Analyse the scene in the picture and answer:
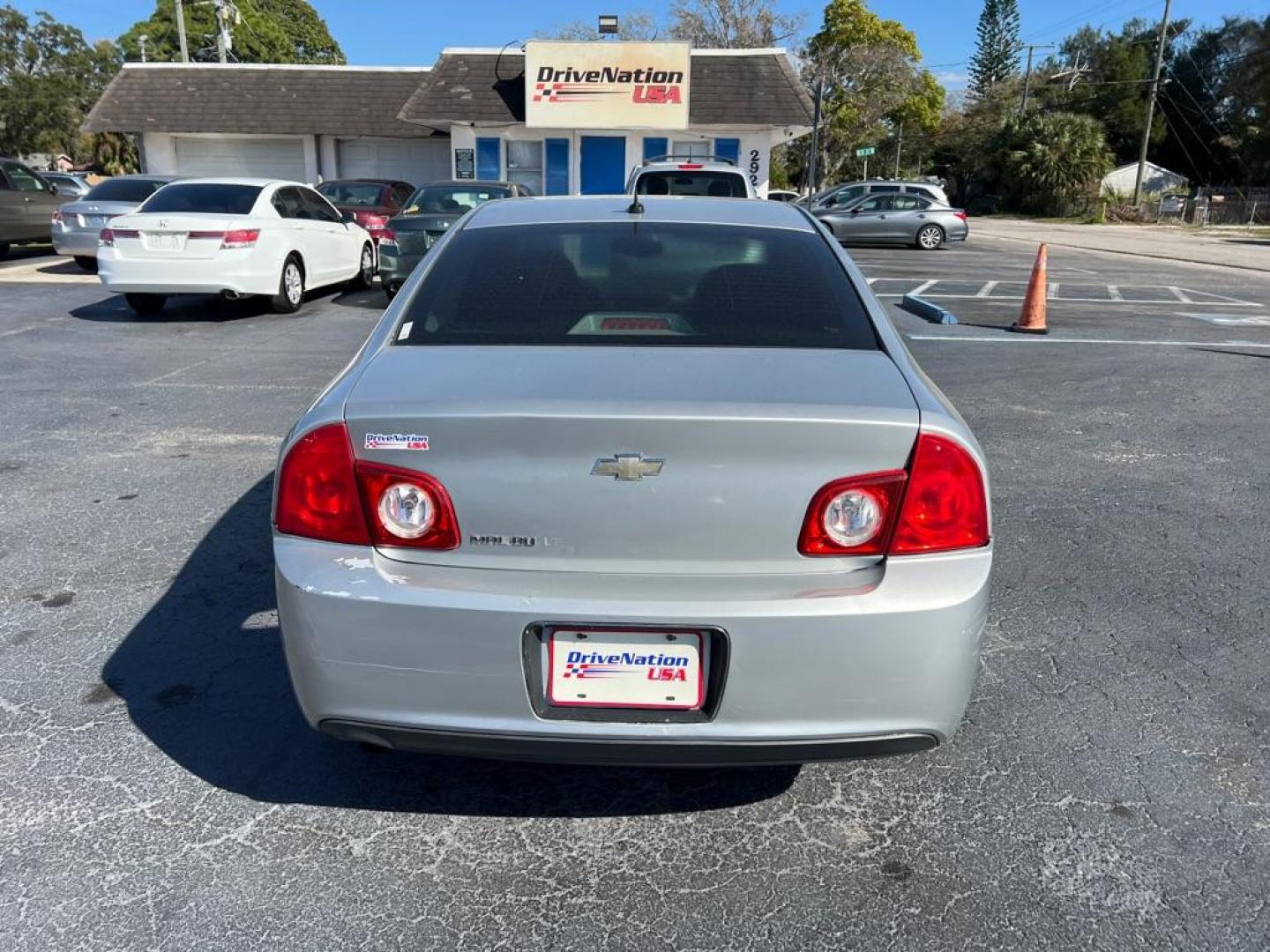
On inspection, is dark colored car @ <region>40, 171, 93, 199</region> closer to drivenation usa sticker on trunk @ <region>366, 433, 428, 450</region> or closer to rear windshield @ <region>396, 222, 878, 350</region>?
rear windshield @ <region>396, 222, 878, 350</region>

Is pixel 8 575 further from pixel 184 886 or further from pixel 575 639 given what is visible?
pixel 575 639

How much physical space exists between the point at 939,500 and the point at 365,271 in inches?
487

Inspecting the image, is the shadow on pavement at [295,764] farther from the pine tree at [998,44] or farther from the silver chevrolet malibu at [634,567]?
the pine tree at [998,44]

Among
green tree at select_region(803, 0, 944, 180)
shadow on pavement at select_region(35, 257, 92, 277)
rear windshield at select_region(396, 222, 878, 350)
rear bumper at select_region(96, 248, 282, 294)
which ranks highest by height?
green tree at select_region(803, 0, 944, 180)

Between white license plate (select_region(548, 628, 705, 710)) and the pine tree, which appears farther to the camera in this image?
the pine tree

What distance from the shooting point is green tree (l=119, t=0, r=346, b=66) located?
190 feet

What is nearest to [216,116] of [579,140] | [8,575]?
[579,140]

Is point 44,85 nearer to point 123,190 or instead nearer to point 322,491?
point 123,190

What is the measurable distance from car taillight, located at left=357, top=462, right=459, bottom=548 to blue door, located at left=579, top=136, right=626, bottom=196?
22.1 meters

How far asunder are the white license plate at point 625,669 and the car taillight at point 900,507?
368 millimetres

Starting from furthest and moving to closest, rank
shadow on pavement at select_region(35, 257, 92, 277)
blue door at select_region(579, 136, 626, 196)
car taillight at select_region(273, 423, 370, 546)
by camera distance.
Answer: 1. blue door at select_region(579, 136, 626, 196)
2. shadow on pavement at select_region(35, 257, 92, 277)
3. car taillight at select_region(273, 423, 370, 546)

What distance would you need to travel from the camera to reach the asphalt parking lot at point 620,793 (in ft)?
7.34

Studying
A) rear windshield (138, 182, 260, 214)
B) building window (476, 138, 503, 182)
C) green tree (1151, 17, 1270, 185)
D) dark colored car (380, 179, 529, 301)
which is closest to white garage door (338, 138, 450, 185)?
building window (476, 138, 503, 182)

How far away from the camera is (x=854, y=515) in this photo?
2201 millimetres
